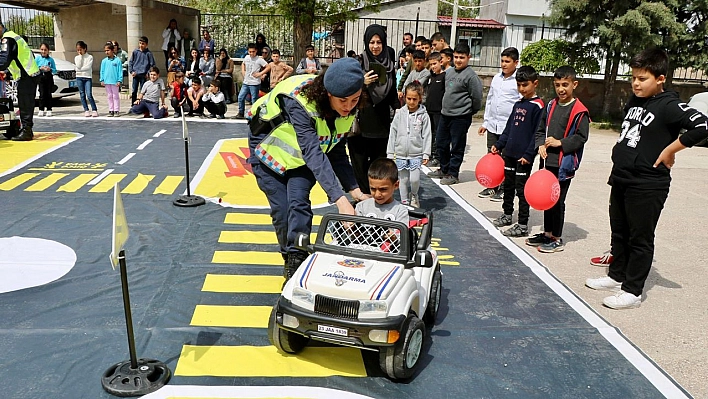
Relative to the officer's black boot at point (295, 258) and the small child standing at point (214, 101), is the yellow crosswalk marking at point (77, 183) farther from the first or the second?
the small child standing at point (214, 101)

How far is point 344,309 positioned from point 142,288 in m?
2.19

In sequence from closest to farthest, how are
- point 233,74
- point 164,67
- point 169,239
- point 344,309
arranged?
point 344,309, point 169,239, point 233,74, point 164,67

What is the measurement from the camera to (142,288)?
5.00 meters

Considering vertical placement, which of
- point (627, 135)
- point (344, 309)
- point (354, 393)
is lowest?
point (354, 393)

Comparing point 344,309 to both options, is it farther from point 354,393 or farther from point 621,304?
point 621,304

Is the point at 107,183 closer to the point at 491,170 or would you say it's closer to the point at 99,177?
the point at 99,177

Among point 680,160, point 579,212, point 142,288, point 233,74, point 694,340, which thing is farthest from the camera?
point 233,74

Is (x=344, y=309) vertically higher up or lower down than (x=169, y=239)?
higher up

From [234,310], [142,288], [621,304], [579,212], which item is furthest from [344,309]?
[579,212]

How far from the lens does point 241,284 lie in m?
5.22

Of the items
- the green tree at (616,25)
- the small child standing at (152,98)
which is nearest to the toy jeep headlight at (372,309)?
the small child standing at (152,98)

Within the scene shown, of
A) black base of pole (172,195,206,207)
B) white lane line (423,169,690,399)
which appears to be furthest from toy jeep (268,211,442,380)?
black base of pole (172,195,206,207)

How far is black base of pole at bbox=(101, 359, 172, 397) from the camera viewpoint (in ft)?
11.7

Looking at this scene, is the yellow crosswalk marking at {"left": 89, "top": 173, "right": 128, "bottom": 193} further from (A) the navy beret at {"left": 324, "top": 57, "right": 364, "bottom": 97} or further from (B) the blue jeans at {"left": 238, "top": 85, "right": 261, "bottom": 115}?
(B) the blue jeans at {"left": 238, "top": 85, "right": 261, "bottom": 115}
